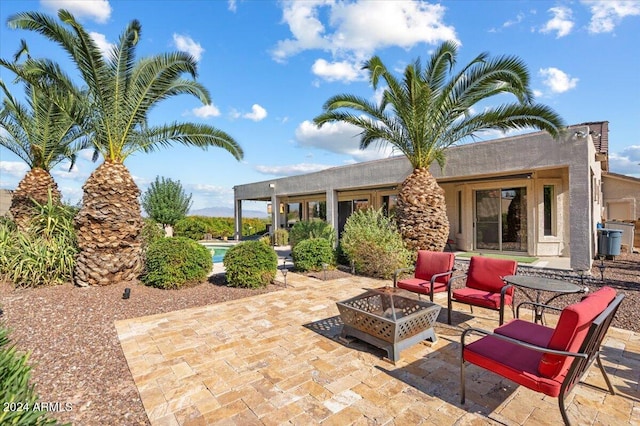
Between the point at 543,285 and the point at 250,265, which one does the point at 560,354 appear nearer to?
the point at 543,285

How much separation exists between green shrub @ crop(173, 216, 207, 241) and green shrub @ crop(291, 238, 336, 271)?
15303 millimetres

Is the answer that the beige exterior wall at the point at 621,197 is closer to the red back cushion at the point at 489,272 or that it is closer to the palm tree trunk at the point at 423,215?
the palm tree trunk at the point at 423,215

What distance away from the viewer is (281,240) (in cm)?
2005

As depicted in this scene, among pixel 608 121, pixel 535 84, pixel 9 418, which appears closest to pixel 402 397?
pixel 9 418

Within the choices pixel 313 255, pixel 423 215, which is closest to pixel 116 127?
pixel 313 255

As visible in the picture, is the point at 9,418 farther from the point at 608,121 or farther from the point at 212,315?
the point at 608,121

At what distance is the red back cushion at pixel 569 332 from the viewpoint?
8.13 ft

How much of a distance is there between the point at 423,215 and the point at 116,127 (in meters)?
9.25

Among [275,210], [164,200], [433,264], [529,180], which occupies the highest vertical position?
[529,180]

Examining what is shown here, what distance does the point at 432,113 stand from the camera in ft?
30.7

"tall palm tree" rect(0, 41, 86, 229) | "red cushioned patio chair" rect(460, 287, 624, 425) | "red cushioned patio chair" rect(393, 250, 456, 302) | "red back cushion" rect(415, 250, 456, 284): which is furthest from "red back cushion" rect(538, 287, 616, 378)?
"tall palm tree" rect(0, 41, 86, 229)

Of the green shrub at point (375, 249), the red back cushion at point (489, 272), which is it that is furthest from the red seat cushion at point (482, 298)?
the green shrub at point (375, 249)

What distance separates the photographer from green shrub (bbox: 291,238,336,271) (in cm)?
1016

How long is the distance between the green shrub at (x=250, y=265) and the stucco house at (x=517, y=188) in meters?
7.75
